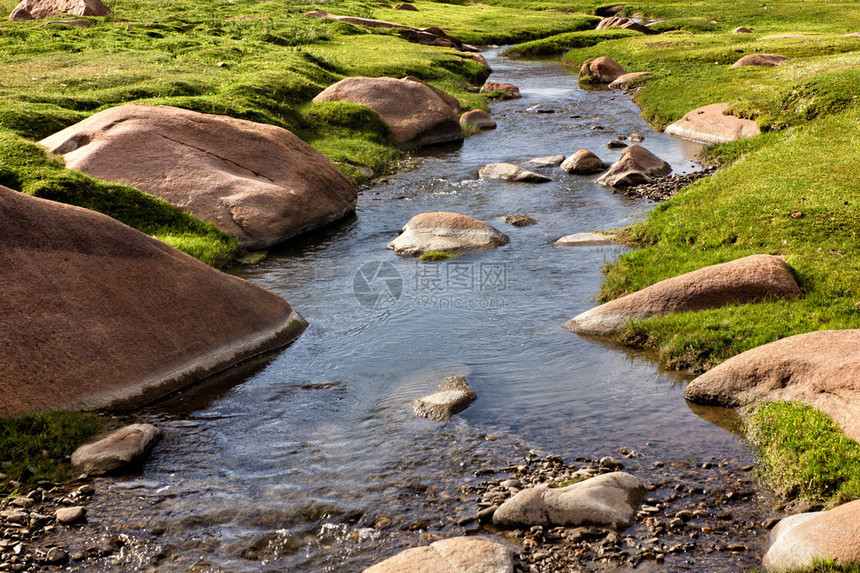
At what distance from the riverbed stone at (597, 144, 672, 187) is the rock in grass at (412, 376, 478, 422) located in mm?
16689

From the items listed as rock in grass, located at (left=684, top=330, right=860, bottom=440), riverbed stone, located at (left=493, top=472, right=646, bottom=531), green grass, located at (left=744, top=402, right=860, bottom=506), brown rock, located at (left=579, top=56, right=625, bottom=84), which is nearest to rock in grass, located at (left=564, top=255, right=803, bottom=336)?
rock in grass, located at (left=684, top=330, right=860, bottom=440)

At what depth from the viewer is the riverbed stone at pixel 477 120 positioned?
39.3 meters

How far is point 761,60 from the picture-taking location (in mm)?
48469

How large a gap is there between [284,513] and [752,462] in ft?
22.2

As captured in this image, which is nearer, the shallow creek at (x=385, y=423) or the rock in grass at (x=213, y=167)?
the shallow creek at (x=385, y=423)

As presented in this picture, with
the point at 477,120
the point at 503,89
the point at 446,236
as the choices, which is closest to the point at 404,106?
the point at 477,120

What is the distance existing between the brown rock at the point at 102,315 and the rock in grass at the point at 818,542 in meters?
9.90

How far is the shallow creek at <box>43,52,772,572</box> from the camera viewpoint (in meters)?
9.66

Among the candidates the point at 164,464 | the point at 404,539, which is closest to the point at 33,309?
the point at 164,464

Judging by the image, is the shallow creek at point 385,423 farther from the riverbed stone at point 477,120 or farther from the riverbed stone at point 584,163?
the riverbed stone at point 477,120

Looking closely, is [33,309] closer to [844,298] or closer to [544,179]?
[844,298]

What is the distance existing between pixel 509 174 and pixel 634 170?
15.8 ft

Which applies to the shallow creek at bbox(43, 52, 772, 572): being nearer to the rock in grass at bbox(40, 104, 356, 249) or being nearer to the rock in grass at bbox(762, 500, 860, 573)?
the rock in grass at bbox(762, 500, 860, 573)

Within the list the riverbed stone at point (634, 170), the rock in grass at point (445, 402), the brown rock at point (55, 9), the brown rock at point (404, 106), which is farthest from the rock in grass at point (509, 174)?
the brown rock at point (55, 9)
